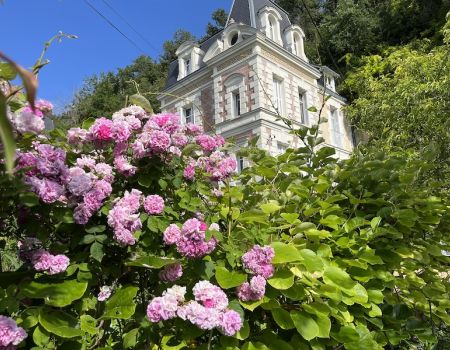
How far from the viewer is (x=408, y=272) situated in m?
2.04

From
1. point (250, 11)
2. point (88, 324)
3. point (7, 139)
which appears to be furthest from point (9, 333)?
point (250, 11)

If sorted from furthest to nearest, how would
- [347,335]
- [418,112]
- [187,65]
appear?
[187,65] → [418,112] → [347,335]

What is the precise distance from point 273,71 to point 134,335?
15122 mm

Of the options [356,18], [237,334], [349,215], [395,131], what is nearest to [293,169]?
[349,215]

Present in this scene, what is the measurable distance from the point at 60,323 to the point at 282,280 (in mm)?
628

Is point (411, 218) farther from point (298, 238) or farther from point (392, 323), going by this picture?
point (298, 238)

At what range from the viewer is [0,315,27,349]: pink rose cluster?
917mm

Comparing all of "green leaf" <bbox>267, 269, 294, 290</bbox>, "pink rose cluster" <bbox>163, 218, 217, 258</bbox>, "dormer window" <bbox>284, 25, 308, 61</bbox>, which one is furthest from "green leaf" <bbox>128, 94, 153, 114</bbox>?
"dormer window" <bbox>284, 25, 308, 61</bbox>

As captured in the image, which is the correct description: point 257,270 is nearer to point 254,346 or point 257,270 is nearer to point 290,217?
point 254,346

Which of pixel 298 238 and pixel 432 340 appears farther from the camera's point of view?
pixel 432 340

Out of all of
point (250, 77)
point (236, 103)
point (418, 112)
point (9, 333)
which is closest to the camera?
point (9, 333)

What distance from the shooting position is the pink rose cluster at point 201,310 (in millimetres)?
1075

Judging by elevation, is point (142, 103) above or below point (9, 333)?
above

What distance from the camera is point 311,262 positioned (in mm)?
1343
